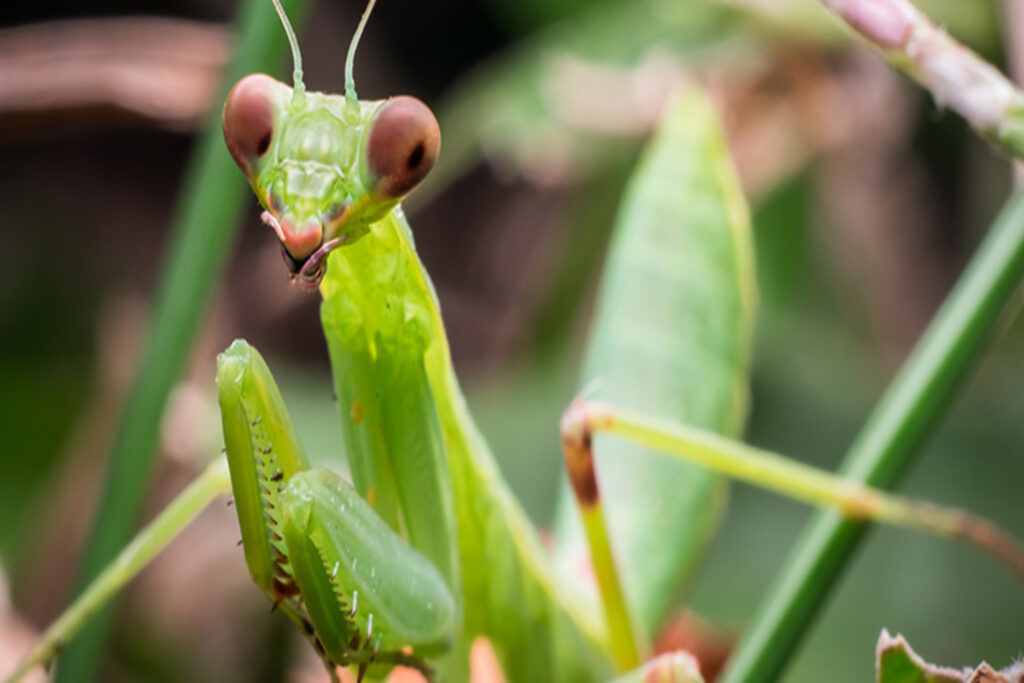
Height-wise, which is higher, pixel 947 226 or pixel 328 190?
pixel 328 190

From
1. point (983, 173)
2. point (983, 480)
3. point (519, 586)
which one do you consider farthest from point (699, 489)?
point (983, 173)

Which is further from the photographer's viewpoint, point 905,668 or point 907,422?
point 907,422

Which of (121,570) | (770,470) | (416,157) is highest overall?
(416,157)

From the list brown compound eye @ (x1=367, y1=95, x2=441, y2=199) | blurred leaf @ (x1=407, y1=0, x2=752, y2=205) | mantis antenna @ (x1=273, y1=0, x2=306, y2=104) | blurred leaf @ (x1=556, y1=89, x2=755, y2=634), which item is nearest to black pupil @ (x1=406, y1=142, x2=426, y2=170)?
brown compound eye @ (x1=367, y1=95, x2=441, y2=199)

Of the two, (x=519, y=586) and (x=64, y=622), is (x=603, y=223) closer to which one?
(x=519, y=586)

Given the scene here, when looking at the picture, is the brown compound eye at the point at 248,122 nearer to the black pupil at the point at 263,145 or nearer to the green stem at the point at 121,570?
the black pupil at the point at 263,145

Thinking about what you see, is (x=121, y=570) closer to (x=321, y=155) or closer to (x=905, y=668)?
(x=321, y=155)

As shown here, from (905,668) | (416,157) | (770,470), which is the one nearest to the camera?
(905,668)

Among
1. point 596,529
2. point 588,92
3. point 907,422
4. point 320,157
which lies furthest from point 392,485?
point 588,92
